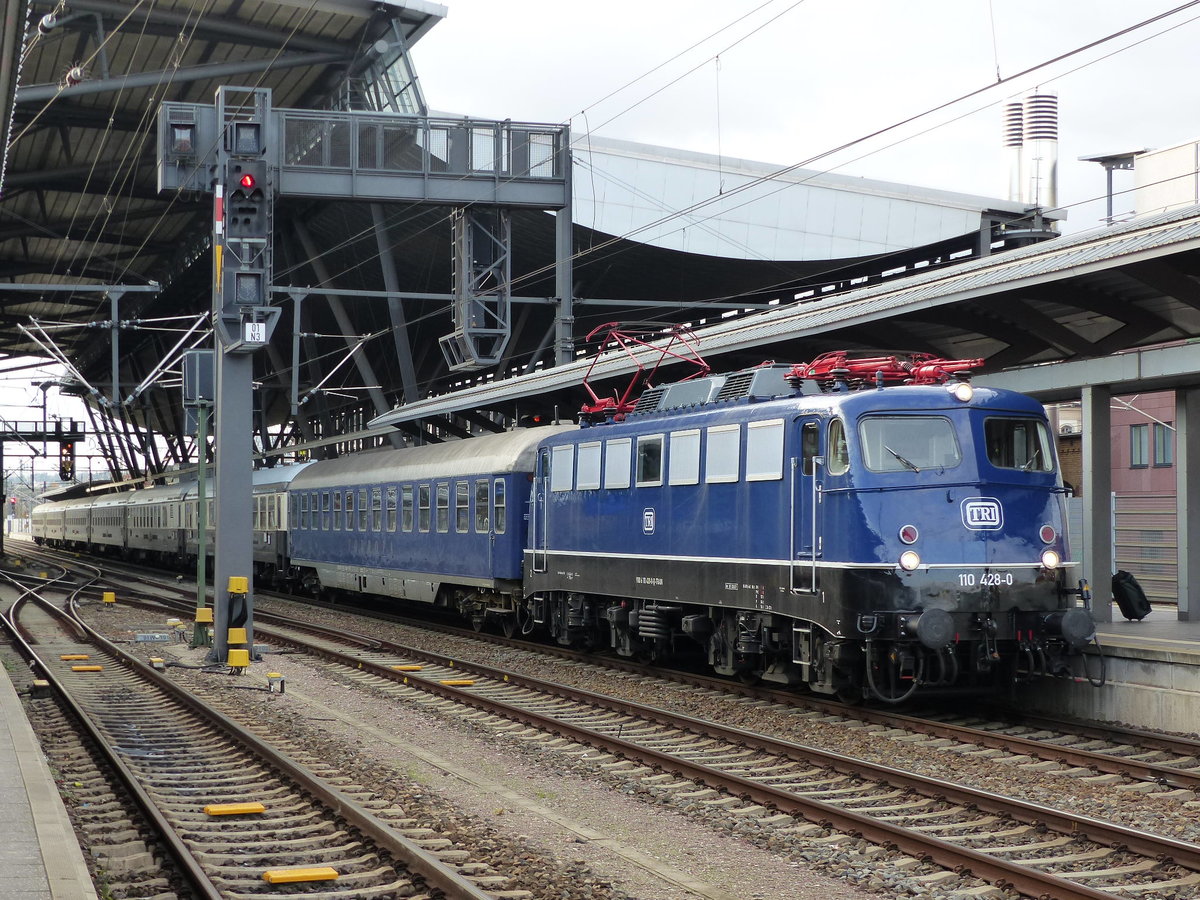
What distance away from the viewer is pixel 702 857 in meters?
8.66

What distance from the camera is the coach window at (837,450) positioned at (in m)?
13.5

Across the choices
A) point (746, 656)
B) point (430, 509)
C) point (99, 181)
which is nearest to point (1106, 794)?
point (746, 656)

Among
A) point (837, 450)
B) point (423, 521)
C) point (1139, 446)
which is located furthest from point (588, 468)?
point (1139, 446)

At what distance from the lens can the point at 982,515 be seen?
13328 mm

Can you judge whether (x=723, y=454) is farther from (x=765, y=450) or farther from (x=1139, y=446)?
(x=1139, y=446)

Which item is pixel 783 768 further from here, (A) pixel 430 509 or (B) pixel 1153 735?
(A) pixel 430 509

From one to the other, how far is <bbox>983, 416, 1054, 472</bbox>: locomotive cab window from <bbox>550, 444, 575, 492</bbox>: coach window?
7245mm

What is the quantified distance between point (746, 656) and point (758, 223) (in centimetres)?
2334

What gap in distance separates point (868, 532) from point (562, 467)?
24.6 ft

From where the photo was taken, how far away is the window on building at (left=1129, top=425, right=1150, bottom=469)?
4041 centimetres

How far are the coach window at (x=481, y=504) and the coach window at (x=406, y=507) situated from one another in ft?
13.1

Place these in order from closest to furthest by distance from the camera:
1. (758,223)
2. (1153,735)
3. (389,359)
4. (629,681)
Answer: (1153,735) → (629,681) → (758,223) → (389,359)

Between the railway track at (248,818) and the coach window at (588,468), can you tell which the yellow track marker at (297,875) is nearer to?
the railway track at (248,818)

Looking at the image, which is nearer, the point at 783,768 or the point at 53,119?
the point at 783,768
